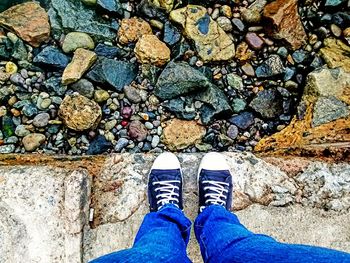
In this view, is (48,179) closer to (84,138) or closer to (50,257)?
(50,257)

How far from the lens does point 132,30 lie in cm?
262

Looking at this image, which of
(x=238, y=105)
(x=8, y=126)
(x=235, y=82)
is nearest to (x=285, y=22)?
(x=235, y=82)

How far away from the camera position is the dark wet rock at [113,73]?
8.37 feet

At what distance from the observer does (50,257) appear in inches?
70.2

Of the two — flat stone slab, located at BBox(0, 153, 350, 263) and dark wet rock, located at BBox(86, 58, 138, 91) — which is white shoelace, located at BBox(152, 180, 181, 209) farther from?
dark wet rock, located at BBox(86, 58, 138, 91)

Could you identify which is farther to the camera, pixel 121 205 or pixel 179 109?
pixel 179 109

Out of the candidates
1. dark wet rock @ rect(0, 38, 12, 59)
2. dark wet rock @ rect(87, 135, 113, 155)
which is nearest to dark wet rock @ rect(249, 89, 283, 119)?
dark wet rock @ rect(87, 135, 113, 155)

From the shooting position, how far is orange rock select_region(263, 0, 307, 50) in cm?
258

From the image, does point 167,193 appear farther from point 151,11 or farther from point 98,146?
point 151,11

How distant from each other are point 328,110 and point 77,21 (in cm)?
150

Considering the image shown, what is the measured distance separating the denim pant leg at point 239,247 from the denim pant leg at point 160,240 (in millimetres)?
81

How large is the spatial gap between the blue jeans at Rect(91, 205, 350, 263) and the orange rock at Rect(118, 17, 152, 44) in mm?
1167

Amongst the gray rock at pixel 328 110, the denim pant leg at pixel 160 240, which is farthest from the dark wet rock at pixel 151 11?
the denim pant leg at pixel 160 240

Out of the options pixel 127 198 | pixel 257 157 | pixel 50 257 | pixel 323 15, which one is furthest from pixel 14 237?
pixel 323 15
